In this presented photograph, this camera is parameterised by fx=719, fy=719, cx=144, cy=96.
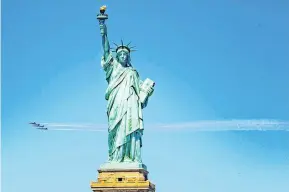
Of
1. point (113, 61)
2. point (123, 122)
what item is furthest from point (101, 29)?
point (123, 122)

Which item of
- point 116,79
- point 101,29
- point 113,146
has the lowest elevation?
point 113,146

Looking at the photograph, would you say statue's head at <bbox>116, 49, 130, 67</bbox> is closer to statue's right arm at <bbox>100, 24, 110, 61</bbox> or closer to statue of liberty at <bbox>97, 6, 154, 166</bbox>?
statue of liberty at <bbox>97, 6, 154, 166</bbox>

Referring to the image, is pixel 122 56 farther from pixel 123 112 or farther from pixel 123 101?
pixel 123 112

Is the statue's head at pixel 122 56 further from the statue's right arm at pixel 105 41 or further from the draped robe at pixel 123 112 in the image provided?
the statue's right arm at pixel 105 41

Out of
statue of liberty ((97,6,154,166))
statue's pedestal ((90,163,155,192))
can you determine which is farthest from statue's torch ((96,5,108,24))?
statue's pedestal ((90,163,155,192))

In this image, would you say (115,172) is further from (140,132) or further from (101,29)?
(101,29)

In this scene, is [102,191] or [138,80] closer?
[102,191]
